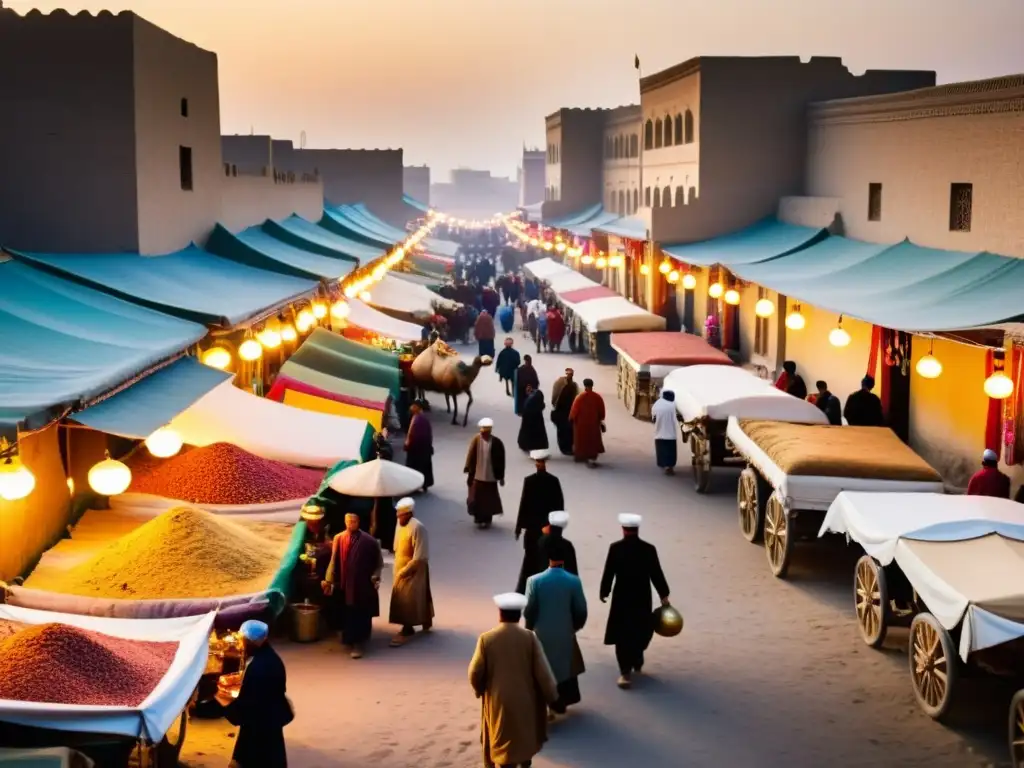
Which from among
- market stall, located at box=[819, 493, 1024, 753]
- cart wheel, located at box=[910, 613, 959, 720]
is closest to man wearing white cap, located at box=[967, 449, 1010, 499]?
market stall, located at box=[819, 493, 1024, 753]

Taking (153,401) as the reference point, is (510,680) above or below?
below

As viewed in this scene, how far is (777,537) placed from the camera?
1172 centimetres

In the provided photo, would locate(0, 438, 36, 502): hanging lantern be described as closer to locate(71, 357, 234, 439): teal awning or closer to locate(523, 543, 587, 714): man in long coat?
locate(71, 357, 234, 439): teal awning

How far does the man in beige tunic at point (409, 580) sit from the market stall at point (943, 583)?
326 centimetres

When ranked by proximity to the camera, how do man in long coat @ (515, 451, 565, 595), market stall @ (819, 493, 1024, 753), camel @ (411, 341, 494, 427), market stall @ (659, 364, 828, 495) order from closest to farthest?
market stall @ (819, 493, 1024, 753) → man in long coat @ (515, 451, 565, 595) → market stall @ (659, 364, 828, 495) → camel @ (411, 341, 494, 427)

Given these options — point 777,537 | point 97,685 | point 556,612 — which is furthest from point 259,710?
point 777,537

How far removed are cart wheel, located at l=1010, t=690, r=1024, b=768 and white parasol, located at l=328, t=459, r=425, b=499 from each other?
17.9ft


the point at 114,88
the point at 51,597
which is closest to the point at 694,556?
the point at 51,597

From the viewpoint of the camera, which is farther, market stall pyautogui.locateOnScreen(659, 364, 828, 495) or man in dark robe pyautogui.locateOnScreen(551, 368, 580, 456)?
man in dark robe pyautogui.locateOnScreen(551, 368, 580, 456)

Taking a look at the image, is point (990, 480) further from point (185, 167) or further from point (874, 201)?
point (185, 167)

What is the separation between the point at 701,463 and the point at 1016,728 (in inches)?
311

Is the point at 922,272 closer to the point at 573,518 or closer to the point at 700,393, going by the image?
the point at 700,393

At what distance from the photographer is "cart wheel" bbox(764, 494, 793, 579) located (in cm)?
1134

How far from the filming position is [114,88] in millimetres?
14508
